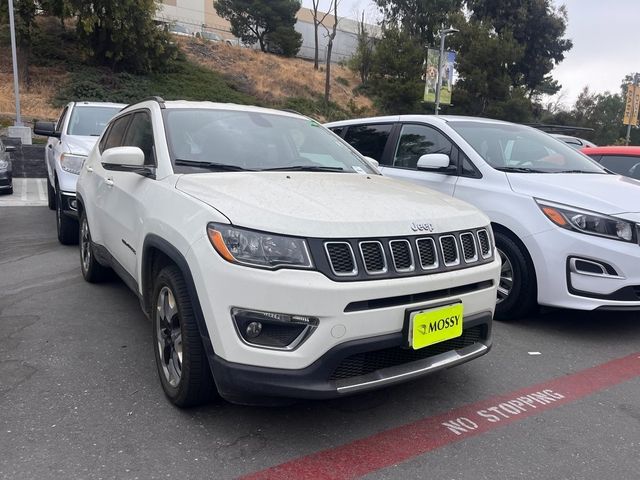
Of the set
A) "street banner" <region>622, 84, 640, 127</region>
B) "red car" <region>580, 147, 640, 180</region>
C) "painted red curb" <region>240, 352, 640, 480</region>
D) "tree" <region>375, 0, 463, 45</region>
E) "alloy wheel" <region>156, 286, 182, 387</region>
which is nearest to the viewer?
"painted red curb" <region>240, 352, 640, 480</region>

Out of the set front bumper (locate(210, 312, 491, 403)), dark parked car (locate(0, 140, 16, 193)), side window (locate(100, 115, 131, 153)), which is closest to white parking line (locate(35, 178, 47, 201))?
dark parked car (locate(0, 140, 16, 193))

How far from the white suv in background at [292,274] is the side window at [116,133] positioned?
1074 millimetres

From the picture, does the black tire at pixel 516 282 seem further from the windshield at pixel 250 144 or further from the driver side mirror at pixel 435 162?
the windshield at pixel 250 144

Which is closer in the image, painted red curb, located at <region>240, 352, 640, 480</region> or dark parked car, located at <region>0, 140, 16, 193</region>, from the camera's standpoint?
painted red curb, located at <region>240, 352, 640, 480</region>

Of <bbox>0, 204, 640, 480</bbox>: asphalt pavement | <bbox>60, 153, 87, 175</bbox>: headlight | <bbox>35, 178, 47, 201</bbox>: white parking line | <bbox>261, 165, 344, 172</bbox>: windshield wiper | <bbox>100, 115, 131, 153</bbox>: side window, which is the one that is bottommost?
<bbox>35, 178, 47, 201</bbox>: white parking line

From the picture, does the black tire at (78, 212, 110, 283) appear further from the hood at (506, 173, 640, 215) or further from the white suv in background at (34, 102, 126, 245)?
the hood at (506, 173, 640, 215)

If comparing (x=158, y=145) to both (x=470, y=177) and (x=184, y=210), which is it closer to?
(x=184, y=210)

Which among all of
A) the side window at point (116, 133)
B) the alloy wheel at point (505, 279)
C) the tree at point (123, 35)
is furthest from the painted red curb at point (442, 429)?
the tree at point (123, 35)

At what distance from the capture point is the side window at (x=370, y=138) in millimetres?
5945

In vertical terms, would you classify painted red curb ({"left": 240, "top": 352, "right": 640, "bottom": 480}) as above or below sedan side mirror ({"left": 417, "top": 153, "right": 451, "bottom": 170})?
below

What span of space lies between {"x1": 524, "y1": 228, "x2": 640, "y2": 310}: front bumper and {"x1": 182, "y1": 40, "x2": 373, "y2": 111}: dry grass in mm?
30168

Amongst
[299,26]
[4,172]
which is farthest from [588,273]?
[299,26]

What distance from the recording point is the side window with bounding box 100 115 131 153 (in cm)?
450

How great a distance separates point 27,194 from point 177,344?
10270mm
